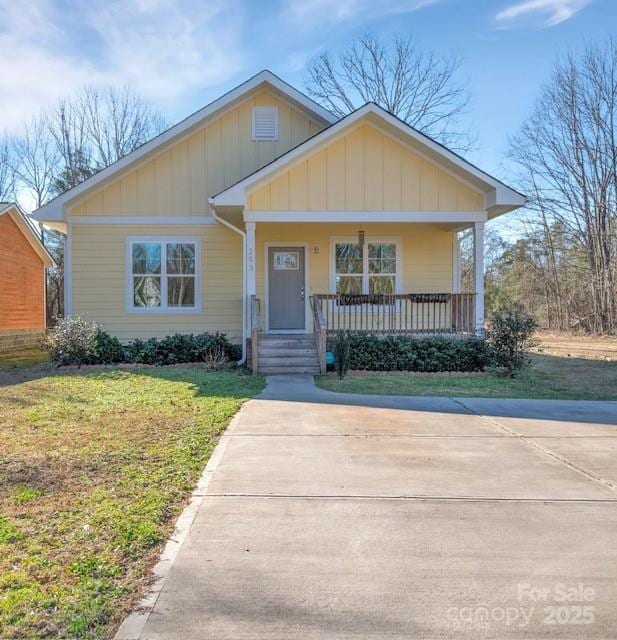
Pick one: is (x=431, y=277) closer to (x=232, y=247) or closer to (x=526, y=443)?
(x=232, y=247)

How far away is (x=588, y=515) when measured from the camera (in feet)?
13.0

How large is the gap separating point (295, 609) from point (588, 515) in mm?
2403

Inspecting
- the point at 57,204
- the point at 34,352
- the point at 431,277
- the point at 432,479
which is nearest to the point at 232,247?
the point at 57,204

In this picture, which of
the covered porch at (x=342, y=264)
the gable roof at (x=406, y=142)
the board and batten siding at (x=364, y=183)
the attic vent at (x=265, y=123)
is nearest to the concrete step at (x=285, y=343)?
the covered porch at (x=342, y=264)

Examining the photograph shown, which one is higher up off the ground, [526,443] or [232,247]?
[232,247]

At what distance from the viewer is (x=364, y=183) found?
469 inches

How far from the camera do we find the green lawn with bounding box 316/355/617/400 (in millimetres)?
9102

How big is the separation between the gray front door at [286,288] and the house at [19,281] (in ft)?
33.9

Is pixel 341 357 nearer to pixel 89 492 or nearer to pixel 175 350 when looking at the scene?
pixel 175 350

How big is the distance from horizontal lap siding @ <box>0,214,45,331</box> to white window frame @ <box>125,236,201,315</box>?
7.89 m

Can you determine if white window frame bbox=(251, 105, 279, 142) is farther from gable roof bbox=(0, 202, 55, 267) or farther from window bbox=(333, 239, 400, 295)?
gable roof bbox=(0, 202, 55, 267)

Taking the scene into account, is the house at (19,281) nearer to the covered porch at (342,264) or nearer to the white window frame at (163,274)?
the white window frame at (163,274)

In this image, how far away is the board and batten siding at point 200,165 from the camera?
531 inches

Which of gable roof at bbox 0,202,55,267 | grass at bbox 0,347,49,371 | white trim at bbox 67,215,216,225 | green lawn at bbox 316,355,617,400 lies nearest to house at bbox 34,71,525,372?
white trim at bbox 67,215,216,225
